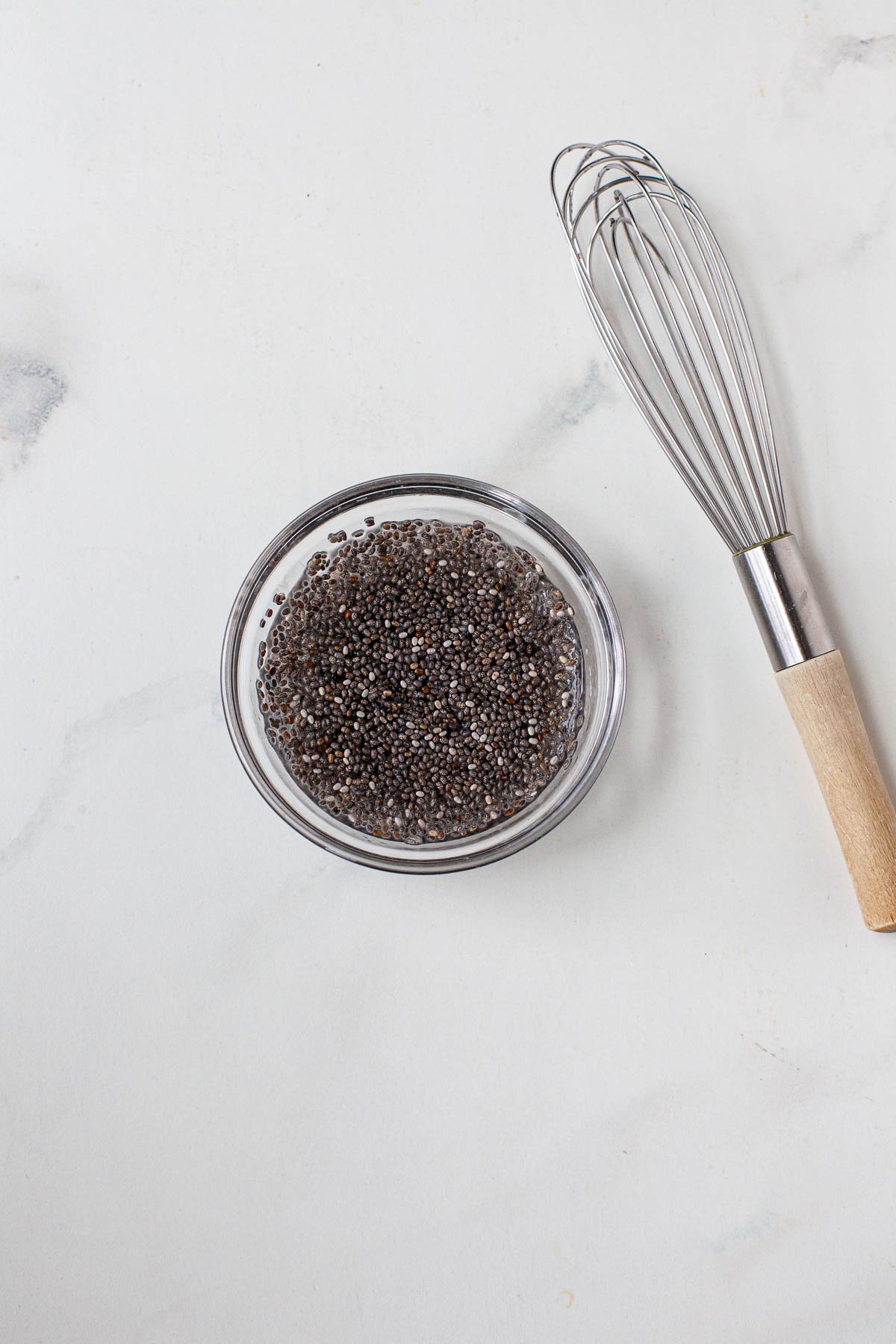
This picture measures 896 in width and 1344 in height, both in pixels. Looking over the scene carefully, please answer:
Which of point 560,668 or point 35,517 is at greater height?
point 35,517

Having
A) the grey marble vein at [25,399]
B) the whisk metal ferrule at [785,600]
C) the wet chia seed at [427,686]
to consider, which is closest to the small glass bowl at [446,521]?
Answer: the wet chia seed at [427,686]

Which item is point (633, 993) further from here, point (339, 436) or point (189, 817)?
point (339, 436)

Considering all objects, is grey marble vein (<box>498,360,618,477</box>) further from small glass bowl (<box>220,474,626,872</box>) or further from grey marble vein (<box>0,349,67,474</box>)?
grey marble vein (<box>0,349,67,474</box>)

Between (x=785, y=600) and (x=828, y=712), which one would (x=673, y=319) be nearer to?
(x=785, y=600)

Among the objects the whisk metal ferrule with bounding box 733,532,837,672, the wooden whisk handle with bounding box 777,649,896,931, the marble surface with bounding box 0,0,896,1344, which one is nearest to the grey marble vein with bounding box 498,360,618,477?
the marble surface with bounding box 0,0,896,1344

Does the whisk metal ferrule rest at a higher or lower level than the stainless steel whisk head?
lower

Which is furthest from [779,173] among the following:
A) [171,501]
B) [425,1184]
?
[425,1184]

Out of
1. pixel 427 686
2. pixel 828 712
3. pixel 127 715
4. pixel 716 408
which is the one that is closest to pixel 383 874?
pixel 427 686
